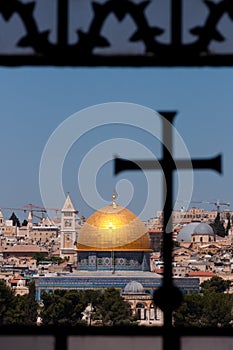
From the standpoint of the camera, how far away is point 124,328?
2531mm

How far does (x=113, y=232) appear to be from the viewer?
46.0 metres

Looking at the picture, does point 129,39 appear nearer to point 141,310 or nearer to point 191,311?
point 191,311

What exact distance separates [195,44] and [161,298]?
60 centimetres

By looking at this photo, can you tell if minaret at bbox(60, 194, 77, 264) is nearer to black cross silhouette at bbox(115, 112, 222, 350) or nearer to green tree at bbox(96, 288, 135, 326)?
green tree at bbox(96, 288, 135, 326)

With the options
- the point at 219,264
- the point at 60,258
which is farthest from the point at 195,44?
the point at 60,258

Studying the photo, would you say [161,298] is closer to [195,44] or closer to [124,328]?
[124,328]

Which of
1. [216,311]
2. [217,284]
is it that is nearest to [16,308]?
[216,311]

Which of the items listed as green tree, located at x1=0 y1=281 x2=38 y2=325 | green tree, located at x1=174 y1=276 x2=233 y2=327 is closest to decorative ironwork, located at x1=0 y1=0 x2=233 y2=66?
green tree, located at x1=174 y1=276 x2=233 y2=327

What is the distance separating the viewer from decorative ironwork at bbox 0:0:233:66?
2436 millimetres

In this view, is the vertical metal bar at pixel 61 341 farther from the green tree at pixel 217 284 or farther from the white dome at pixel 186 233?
the white dome at pixel 186 233

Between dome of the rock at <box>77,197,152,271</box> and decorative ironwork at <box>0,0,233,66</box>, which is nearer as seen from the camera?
decorative ironwork at <box>0,0,233,66</box>

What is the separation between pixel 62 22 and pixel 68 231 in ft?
256

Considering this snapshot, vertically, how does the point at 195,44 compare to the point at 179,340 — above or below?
above

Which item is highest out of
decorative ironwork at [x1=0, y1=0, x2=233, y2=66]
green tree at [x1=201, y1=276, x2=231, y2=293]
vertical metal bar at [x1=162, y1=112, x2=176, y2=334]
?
green tree at [x1=201, y1=276, x2=231, y2=293]
